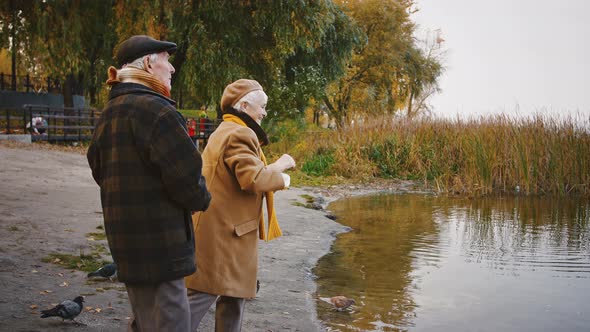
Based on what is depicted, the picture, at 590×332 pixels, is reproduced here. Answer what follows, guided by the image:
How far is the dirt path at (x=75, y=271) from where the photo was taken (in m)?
4.43

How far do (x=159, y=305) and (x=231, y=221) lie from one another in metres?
0.76

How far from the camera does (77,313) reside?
4.12 meters

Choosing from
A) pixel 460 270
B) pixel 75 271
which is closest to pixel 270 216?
pixel 75 271

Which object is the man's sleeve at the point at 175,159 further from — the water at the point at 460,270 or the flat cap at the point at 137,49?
the water at the point at 460,270

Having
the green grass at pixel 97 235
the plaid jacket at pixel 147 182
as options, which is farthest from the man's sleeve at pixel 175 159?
the green grass at pixel 97 235

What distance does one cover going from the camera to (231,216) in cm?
321

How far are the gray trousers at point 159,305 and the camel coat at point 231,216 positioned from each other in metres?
0.57

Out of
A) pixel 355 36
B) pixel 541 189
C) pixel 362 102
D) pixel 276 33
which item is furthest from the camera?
pixel 362 102

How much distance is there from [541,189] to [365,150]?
5221 mm

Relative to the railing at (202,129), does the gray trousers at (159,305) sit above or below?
below

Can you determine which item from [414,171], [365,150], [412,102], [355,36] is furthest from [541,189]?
[412,102]

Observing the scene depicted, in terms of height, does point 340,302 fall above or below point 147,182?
below

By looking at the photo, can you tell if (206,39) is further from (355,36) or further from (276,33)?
(355,36)

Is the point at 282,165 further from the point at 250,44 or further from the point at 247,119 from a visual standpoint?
the point at 250,44
